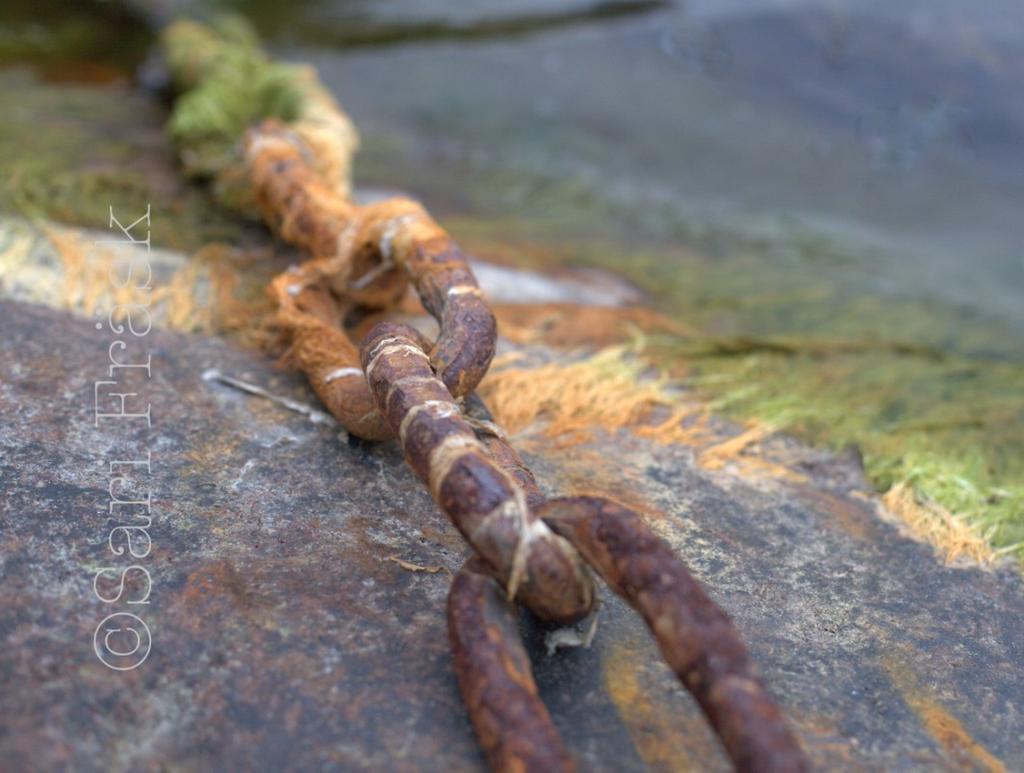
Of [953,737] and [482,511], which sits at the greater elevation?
[482,511]

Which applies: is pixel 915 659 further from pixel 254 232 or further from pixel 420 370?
pixel 254 232

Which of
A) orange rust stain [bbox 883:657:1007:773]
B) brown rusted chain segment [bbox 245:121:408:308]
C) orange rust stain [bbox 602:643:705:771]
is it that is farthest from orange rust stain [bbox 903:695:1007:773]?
brown rusted chain segment [bbox 245:121:408:308]

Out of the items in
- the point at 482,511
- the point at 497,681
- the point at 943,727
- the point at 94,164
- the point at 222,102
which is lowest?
the point at 94,164

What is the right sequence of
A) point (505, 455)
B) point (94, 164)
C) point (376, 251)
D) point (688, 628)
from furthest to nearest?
point (94, 164)
point (376, 251)
point (505, 455)
point (688, 628)

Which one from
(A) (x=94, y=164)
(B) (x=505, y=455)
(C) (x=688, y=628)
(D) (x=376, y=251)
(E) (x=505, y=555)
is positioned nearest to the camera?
(C) (x=688, y=628)

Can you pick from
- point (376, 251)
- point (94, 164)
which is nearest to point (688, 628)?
point (376, 251)

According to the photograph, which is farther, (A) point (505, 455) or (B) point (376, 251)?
(B) point (376, 251)

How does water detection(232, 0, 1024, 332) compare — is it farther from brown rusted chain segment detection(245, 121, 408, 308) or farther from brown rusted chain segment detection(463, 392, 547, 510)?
brown rusted chain segment detection(463, 392, 547, 510)

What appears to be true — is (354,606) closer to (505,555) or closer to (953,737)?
(505,555)
